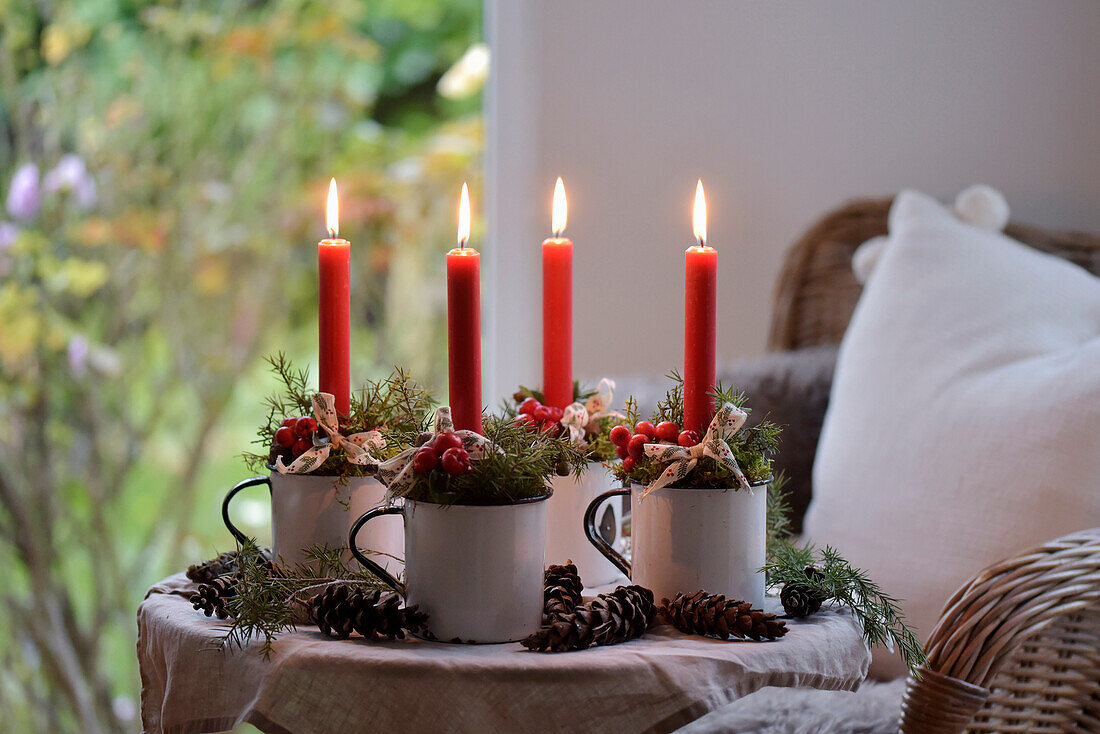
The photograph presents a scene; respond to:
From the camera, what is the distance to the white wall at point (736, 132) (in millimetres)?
1513

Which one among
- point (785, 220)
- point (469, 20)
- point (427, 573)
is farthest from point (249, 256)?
point (427, 573)

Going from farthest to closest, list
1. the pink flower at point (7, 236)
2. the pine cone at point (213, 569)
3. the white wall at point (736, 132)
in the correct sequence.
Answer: the pink flower at point (7, 236), the white wall at point (736, 132), the pine cone at point (213, 569)

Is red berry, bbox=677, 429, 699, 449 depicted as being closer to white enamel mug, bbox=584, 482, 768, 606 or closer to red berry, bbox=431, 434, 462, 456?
white enamel mug, bbox=584, 482, 768, 606

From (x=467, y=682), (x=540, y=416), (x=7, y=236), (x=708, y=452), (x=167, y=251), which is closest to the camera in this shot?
(x=467, y=682)

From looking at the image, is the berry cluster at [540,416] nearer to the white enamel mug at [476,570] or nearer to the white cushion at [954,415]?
the white enamel mug at [476,570]

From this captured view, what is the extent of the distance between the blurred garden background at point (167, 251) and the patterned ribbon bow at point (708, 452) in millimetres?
1592

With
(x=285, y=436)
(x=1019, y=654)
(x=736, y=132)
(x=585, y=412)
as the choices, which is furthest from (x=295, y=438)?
(x=736, y=132)

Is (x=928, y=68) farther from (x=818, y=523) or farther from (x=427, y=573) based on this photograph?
(x=427, y=573)

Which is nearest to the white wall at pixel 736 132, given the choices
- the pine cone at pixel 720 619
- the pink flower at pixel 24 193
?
the pink flower at pixel 24 193

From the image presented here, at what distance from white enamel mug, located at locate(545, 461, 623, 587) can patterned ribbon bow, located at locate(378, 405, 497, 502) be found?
0.45 ft

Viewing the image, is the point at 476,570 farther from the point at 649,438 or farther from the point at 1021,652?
the point at 1021,652

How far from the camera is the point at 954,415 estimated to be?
3.71ft

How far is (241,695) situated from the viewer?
60 centimetres

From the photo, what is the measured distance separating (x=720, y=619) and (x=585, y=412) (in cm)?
21
